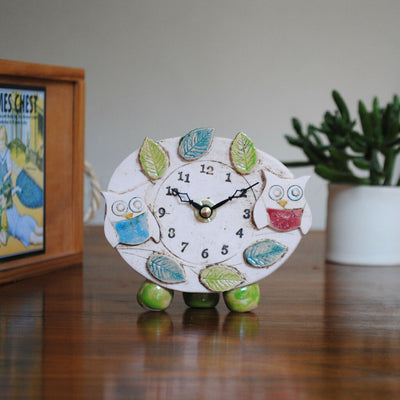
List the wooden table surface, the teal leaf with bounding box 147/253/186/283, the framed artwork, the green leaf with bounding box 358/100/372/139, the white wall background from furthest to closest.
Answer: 1. the white wall background
2. the green leaf with bounding box 358/100/372/139
3. the framed artwork
4. the teal leaf with bounding box 147/253/186/283
5. the wooden table surface

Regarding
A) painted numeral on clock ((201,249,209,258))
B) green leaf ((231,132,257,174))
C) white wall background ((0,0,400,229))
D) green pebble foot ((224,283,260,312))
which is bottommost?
green pebble foot ((224,283,260,312))

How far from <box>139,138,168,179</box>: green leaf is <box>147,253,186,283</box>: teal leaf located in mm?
94

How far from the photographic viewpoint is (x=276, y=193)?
2.56 ft

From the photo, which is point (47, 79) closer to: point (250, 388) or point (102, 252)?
point (102, 252)

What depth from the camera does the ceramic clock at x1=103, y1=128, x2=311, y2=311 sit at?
30.2 inches

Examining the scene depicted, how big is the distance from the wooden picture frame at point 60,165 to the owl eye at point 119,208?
0.29 meters

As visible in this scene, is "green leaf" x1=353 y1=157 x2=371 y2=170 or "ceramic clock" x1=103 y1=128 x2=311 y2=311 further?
"green leaf" x1=353 y1=157 x2=371 y2=170

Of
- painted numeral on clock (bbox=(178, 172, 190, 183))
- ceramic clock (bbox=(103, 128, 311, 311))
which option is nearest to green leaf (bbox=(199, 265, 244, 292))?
ceramic clock (bbox=(103, 128, 311, 311))

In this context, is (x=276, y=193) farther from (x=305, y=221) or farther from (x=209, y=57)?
(x=209, y=57)

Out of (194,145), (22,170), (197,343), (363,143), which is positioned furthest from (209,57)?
(197,343)

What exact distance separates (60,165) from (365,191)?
0.49m

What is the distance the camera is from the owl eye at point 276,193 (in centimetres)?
78

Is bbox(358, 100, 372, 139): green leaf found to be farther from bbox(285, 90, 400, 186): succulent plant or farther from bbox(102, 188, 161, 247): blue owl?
bbox(102, 188, 161, 247): blue owl

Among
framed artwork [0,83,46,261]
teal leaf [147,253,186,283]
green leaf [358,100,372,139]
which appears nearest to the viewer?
teal leaf [147,253,186,283]
